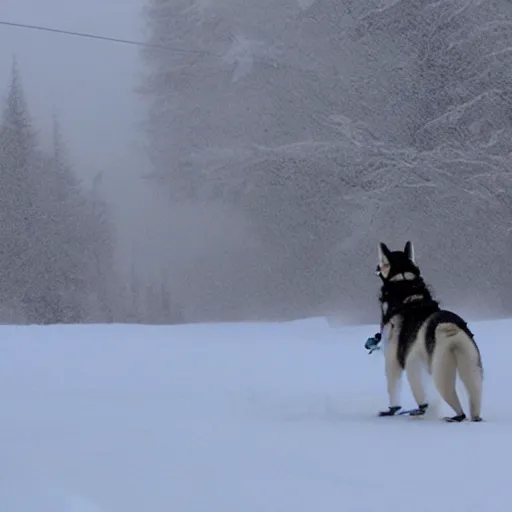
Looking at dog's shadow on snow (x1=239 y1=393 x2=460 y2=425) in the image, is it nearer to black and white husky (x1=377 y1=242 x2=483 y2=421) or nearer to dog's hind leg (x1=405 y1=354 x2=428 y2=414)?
dog's hind leg (x1=405 y1=354 x2=428 y2=414)

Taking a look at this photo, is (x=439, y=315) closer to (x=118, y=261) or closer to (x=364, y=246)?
(x=364, y=246)

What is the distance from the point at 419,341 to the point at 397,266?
2.45ft

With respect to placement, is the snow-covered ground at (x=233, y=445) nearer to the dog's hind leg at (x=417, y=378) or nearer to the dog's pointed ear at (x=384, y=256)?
the dog's hind leg at (x=417, y=378)

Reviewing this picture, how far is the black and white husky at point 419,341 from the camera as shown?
203 inches

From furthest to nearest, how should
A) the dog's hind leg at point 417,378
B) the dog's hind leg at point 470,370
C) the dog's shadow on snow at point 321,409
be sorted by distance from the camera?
1. the dog's hind leg at point 417,378
2. the dog's shadow on snow at point 321,409
3. the dog's hind leg at point 470,370

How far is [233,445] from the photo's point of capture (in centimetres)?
375

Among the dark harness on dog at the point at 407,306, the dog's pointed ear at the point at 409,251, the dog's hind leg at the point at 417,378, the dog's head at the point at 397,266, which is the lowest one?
the dog's hind leg at the point at 417,378

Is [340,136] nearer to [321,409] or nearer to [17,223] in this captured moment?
[321,409]

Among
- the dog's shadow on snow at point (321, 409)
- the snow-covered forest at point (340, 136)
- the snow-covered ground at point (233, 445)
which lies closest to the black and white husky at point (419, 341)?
the dog's shadow on snow at point (321, 409)

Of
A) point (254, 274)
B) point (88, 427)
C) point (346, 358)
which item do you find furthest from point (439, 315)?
point (254, 274)

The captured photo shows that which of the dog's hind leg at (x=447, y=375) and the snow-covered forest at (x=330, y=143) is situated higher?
the snow-covered forest at (x=330, y=143)

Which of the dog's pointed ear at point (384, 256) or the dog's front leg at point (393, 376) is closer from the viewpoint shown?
the dog's front leg at point (393, 376)

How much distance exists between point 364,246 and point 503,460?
746 inches

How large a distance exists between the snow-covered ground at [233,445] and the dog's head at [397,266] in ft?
3.39
